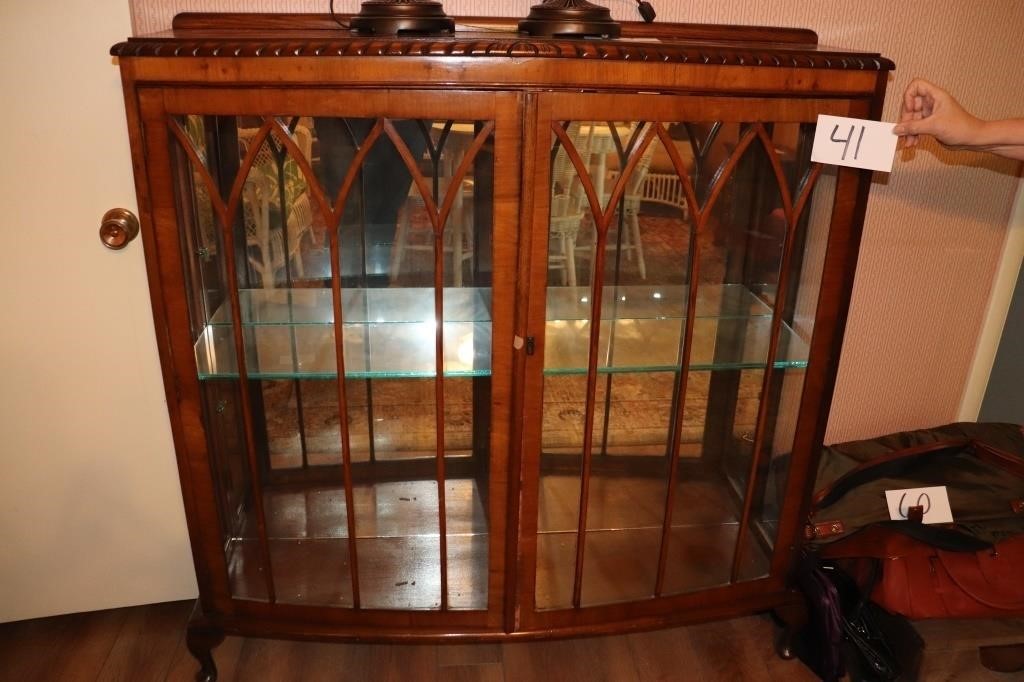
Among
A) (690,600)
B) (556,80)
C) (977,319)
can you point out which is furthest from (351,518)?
(977,319)

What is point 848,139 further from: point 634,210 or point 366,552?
point 366,552

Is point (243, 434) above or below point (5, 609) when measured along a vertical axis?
above

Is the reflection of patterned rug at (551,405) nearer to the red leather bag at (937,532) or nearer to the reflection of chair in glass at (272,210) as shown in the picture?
the reflection of chair in glass at (272,210)

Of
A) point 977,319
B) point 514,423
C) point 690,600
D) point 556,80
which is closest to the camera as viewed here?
point 556,80

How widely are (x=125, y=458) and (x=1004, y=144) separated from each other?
5.49 feet

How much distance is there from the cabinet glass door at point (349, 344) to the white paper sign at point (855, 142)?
0.48 metres

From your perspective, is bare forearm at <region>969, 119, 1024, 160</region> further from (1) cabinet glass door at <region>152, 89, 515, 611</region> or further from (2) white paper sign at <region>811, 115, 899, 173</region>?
(1) cabinet glass door at <region>152, 89, 515, 611</region>

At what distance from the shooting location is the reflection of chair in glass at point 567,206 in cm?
116

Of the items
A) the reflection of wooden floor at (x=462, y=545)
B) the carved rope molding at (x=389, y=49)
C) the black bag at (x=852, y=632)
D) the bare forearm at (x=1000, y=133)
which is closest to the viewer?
the carved rope molding at (x=389, y=49)

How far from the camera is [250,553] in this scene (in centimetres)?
148

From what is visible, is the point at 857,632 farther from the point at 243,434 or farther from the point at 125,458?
the point at 125,458

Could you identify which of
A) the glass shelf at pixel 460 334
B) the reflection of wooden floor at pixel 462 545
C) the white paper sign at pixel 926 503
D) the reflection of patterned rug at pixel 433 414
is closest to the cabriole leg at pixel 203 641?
the reflection of wooden floor at pixel 462 545

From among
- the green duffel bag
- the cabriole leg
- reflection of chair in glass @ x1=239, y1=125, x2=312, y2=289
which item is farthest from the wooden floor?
reflection of chair in glass @ x1=239, y1=125, x2=312, y2=289

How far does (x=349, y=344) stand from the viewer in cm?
134
